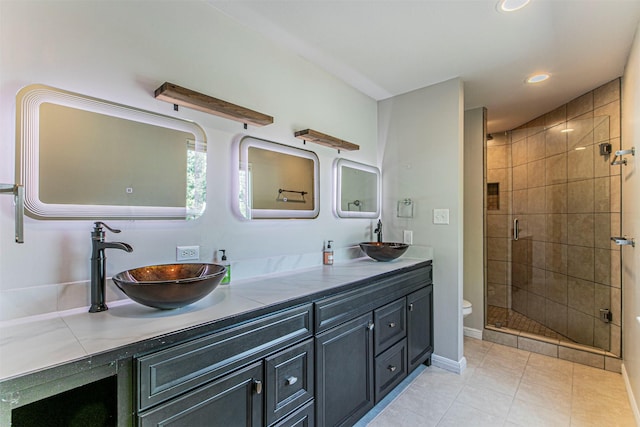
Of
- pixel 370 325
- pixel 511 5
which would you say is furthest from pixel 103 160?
pixel 511 5

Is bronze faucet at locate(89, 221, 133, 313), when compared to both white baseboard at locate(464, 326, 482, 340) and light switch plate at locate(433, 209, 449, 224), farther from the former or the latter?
white baseboard at locate(464, 326, 482, 340)

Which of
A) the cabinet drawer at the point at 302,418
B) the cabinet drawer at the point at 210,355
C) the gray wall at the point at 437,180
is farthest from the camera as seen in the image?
the gray wall at the point at 437,180

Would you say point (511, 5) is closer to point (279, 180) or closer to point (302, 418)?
point (279, 180)

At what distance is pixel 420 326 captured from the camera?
247 cm

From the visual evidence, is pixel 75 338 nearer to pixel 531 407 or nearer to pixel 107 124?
pixel 107 124

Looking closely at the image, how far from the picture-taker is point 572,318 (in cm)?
303

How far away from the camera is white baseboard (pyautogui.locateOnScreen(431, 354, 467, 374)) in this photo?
8.29 ft

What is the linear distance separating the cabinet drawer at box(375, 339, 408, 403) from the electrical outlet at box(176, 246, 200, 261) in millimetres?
1319

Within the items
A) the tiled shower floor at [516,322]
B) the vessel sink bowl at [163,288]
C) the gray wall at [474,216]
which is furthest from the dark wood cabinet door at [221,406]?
the tiled shower floor at [516,322]

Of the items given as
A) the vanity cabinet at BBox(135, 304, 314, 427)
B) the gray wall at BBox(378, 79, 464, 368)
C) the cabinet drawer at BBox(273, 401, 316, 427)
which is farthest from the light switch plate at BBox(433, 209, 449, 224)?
the cabinet drawer at BBox(273, 401, 316, 427)

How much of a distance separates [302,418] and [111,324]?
969mm

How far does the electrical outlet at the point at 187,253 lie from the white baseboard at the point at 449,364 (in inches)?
87.1

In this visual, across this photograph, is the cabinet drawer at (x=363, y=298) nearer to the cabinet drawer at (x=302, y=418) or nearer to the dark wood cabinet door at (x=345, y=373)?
the dark wood cabinet door at (x=345, y=373)

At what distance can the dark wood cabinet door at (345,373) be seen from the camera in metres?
1.58
